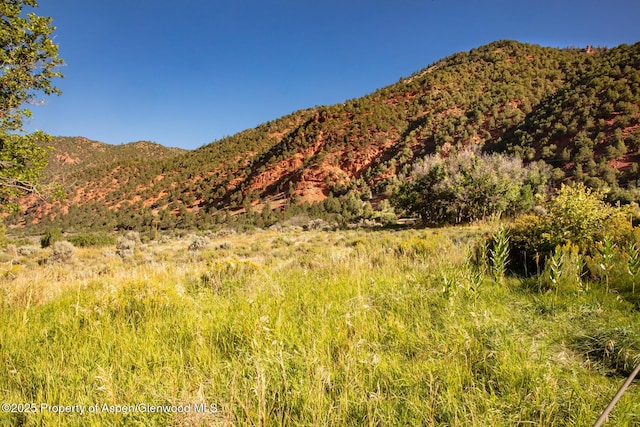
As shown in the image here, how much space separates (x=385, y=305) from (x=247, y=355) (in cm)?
162

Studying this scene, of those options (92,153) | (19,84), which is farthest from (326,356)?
(92,153)

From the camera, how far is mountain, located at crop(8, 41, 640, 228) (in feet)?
106

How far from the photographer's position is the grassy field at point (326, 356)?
5.46 feet

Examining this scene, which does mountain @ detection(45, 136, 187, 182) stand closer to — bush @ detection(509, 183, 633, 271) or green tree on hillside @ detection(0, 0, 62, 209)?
green tree on hillside @ detection(0, 0, 62, 209)

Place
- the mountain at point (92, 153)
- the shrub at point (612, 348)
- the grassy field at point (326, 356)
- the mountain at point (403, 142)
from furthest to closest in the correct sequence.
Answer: the mountain at point (92, 153) < the mountain at point (403, 142) < the shrub at point (612, 348) < the grassy field at point (326, 356)

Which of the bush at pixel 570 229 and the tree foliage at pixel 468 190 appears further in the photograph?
the tree foliage at pixel 468 190

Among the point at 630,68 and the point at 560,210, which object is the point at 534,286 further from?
the point at 630,68

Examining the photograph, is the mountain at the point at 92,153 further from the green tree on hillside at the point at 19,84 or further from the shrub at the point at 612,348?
the shrub at the point at 612,348

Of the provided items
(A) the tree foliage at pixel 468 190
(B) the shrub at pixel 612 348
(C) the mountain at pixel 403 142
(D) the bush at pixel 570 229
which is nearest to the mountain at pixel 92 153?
(C) the mountain at pixel 403 142

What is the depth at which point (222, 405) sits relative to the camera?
168 cm

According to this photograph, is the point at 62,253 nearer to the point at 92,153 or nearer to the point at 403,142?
the point at 403,142

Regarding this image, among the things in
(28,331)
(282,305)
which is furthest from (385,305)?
(28,331)

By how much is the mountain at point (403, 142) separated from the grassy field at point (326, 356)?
2907cm

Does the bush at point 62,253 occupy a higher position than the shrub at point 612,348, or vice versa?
the bush at point 62,253
